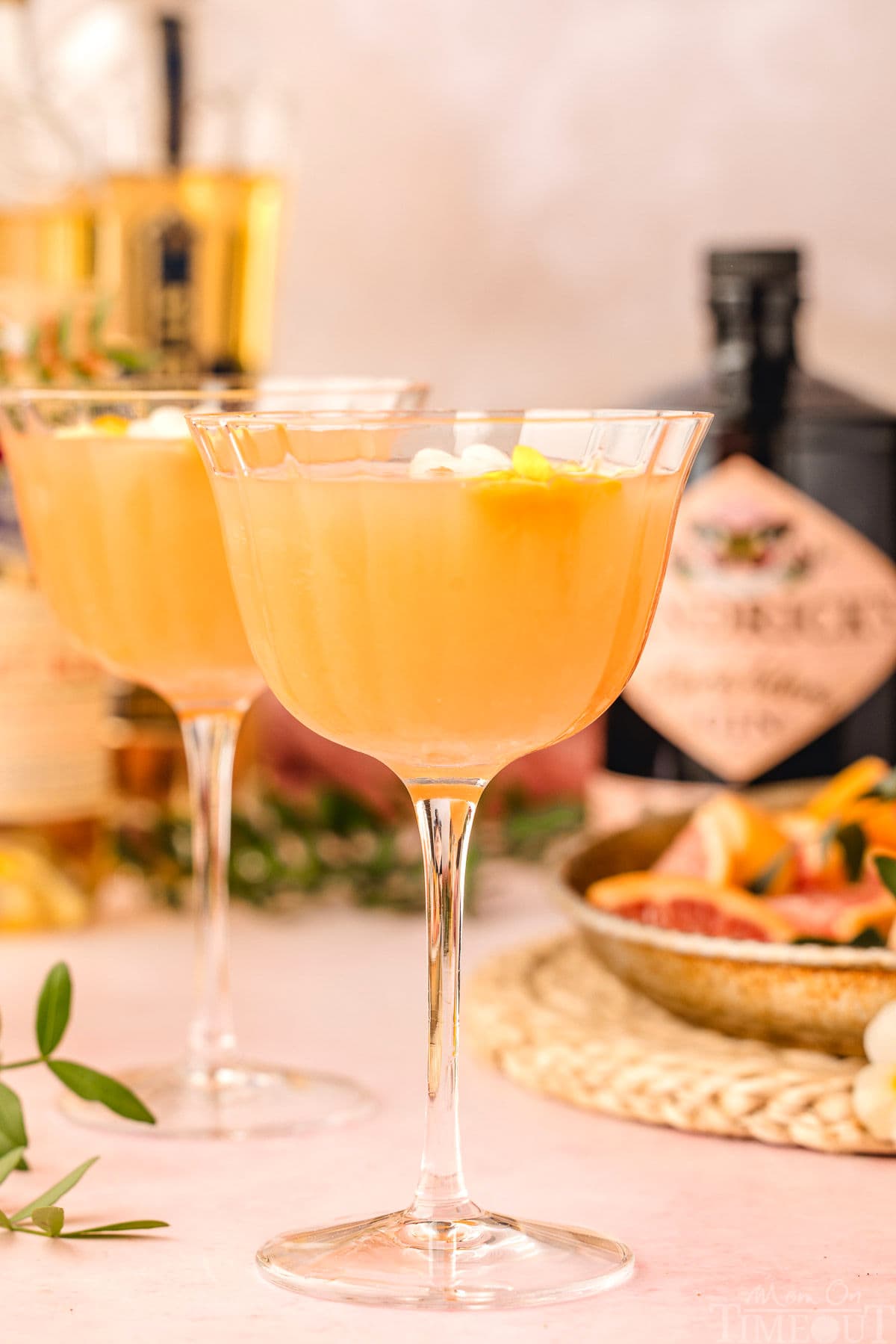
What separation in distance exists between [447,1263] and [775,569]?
775mm

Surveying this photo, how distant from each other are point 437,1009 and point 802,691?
2.32 ft

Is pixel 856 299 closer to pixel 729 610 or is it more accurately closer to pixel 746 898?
pixel 729 610

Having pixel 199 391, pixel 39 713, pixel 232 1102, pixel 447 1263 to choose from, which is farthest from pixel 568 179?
pixel 447 1263

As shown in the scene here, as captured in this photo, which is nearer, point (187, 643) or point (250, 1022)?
point (187, 643)

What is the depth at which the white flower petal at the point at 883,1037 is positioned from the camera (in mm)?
928

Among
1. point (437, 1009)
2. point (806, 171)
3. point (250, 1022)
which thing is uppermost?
point (806, 171)

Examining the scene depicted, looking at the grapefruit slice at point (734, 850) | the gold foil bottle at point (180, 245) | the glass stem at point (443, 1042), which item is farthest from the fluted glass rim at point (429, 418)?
the gold foil bottle at point (180, 245)

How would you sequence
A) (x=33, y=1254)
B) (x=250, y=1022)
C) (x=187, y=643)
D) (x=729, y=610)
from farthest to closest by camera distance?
(x=729, y=610)
(x=250, y=1022)
(x=187, y=643)
(x=33, y=1254)

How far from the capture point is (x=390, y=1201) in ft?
2.97

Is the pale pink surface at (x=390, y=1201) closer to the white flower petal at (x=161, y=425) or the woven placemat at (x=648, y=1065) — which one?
the woven placemat at (x=648, y=1065)

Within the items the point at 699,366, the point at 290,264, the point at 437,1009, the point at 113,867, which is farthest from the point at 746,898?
the point at 290,264

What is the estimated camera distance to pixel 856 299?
6.33ft

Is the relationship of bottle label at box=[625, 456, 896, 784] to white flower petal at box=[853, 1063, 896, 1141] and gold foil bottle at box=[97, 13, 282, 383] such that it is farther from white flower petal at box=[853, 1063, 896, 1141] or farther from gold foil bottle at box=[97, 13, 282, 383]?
white flower petal at box=[853, 1063, 896, 1141]

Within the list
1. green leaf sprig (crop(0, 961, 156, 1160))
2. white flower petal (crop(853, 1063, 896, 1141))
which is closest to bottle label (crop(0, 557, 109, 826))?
green leaf sprig (crop(0, 961, 156, 1160))
